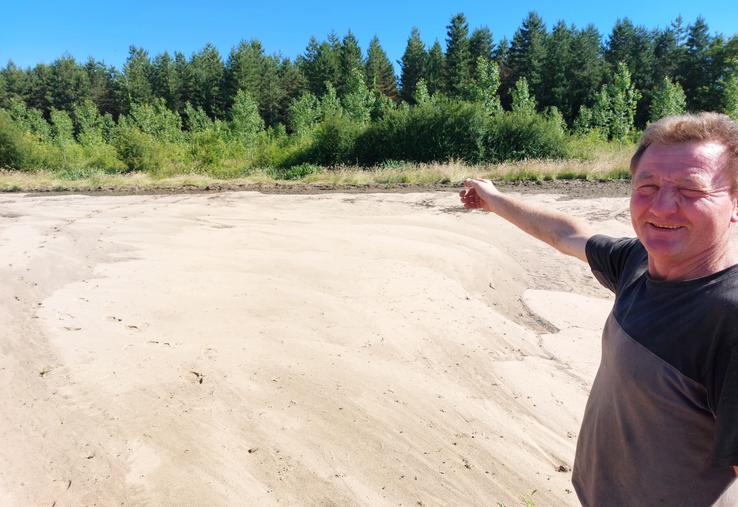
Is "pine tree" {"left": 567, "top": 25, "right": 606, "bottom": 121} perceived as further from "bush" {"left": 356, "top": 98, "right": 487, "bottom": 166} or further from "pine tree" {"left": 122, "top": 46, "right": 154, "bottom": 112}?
"pine tree" {"left": 122, "top": 46, "right": 154, "bottom": 112}

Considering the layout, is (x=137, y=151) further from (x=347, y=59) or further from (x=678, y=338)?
(x=347, y=59)

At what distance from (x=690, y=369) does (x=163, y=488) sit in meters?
2.65

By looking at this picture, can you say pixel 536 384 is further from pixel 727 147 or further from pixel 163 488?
pixel 727 147

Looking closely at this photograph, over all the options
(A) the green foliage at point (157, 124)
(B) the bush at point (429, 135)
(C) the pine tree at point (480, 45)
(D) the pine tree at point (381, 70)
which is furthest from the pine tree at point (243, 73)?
(B) the bush at point (429, 135)

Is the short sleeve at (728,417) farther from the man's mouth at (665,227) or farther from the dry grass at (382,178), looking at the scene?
the dry grass at (382,178)

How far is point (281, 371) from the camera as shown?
4121 millimetres

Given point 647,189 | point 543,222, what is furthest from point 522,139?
point 647,189

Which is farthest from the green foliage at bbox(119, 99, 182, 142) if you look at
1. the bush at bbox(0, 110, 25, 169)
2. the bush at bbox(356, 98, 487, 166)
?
the bush at bbox(356, 98, 487, 166)

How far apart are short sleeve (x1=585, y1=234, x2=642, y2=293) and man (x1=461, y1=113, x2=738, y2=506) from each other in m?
0.29

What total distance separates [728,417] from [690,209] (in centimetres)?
56

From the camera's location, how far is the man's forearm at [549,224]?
7.59 feet

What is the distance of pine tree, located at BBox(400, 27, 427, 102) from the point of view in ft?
223

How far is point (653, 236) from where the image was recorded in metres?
1.52

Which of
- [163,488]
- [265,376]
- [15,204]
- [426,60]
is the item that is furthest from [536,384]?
[426,60]
